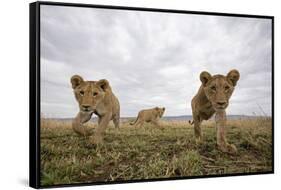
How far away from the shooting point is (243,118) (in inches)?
227

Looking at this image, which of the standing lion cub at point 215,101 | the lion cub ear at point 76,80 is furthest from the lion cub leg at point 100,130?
the standing lion cub at point 215,101

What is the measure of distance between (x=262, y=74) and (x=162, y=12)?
46.5 inches

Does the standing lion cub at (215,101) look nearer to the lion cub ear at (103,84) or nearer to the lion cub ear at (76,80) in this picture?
the lion cub ear at (103,84)

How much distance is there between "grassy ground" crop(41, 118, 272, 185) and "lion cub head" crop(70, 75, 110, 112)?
164mm

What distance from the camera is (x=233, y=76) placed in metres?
5.71

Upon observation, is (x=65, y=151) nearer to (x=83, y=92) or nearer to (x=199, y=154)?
(x=83, y=92)

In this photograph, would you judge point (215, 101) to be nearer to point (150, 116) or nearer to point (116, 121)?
point (150, 116)

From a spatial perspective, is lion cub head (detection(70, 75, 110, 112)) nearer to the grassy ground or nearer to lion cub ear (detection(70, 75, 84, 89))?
lion cub ear (detection(70, 75, 84, 89))

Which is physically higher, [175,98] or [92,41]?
[92,41]

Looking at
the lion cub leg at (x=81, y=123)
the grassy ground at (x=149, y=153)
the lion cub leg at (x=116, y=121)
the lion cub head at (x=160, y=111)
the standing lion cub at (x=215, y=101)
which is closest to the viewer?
the grassy ground at (x=149, y=153)

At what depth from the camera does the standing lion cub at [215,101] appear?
5.58m

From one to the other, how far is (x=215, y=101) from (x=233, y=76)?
0.29m

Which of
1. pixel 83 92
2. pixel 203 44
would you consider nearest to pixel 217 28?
pixel 203 44

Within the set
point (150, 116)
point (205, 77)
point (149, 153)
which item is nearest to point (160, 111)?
point (150, 116)
